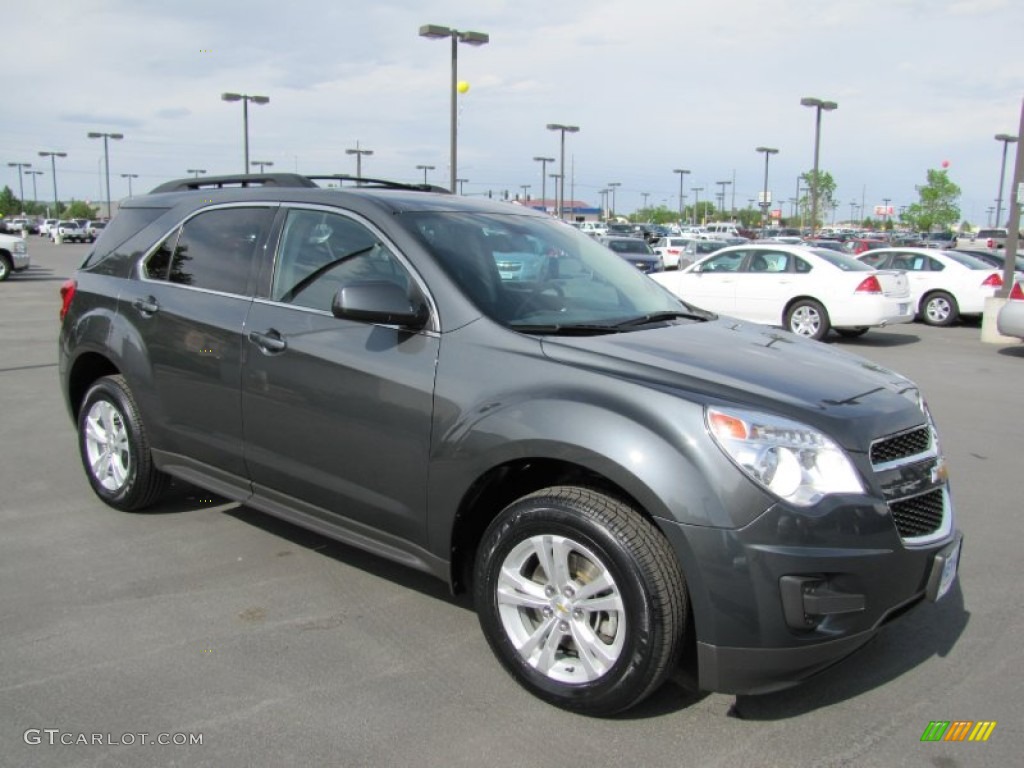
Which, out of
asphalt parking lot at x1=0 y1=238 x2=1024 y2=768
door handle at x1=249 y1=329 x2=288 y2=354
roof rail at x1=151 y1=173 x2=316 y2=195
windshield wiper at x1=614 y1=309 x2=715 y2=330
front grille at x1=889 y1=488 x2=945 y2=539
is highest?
roof rail at x1=151 y1=173 x2=316 y2=195

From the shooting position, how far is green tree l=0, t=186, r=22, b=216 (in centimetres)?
10644

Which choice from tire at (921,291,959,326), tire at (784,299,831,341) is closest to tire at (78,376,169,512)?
tire at (784,299,831,341)

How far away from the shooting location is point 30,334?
1300 centimetres

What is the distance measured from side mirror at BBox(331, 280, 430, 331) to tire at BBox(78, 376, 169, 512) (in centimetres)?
193

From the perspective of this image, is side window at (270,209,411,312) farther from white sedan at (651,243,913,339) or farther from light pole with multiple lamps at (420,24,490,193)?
light pole with multiple lamps at (420,24,490,193)

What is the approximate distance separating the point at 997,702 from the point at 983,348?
12.1m

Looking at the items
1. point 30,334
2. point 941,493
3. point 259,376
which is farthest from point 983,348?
point 30,334

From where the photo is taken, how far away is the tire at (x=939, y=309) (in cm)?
1702

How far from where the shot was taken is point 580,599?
119 inches

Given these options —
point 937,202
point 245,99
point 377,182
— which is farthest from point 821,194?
point 377,182

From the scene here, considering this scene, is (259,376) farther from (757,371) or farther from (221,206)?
(757,371)

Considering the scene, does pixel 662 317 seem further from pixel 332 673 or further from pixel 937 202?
pixel 937 202

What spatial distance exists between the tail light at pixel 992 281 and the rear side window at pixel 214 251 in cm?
1592

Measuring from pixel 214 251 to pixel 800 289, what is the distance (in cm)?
1142
